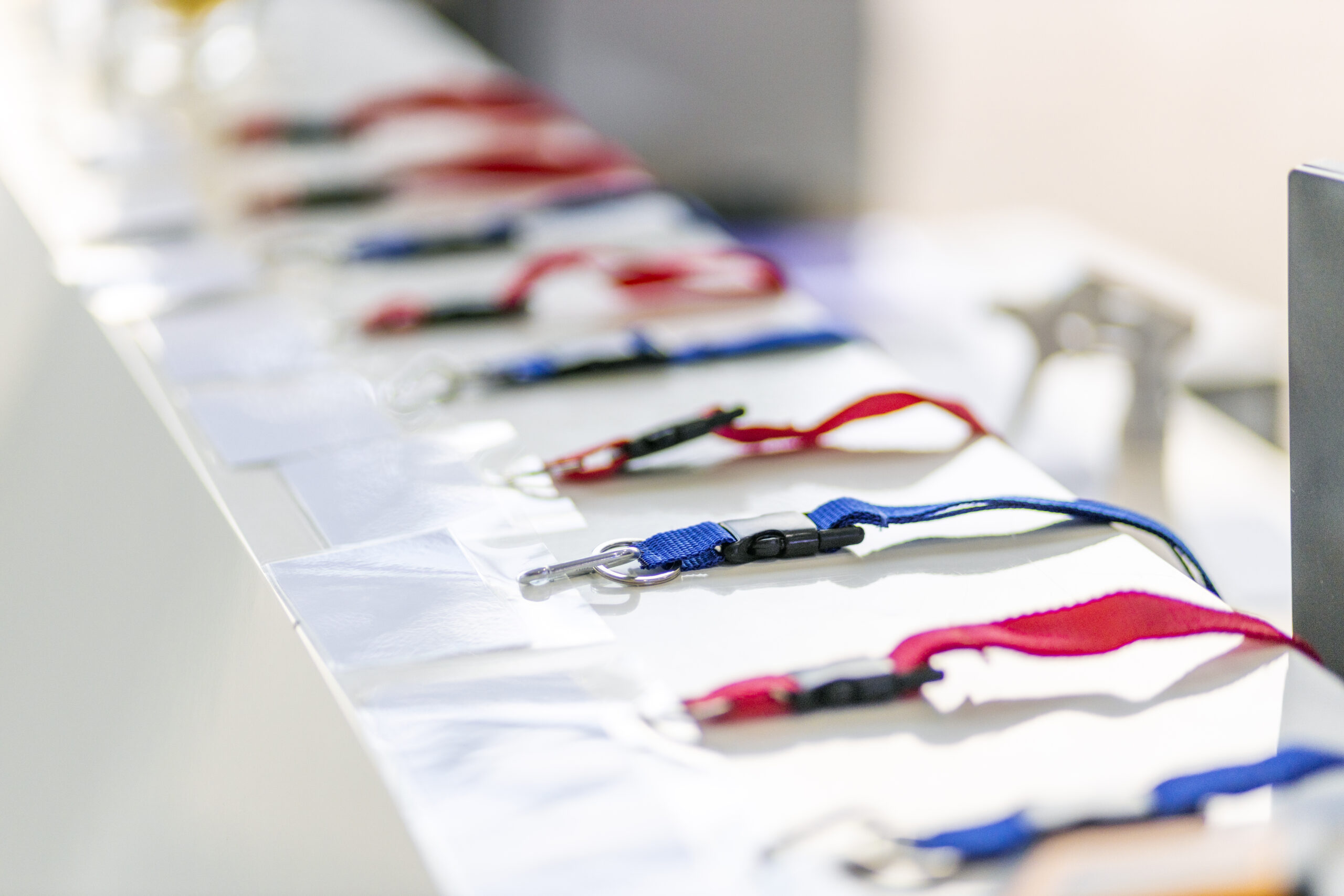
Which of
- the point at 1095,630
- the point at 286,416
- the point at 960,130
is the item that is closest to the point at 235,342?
the point at 286,416

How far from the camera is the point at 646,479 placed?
0.73 metres

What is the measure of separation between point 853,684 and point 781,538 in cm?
12

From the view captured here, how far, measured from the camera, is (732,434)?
2.38 feet

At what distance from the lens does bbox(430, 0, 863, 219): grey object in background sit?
2.95 metres

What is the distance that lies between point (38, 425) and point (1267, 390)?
3.51ft

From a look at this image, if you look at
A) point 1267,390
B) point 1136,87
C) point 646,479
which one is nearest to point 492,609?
point 646,479

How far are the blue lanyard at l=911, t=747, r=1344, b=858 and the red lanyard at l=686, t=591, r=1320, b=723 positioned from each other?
8 cm

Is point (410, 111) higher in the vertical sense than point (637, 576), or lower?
higher

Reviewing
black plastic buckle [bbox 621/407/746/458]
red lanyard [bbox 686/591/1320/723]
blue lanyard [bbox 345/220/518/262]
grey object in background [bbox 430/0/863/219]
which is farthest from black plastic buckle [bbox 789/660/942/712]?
grey object in background [bbox 430/0/863/219]

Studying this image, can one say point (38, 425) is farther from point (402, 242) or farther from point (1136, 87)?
point (1136, 87)

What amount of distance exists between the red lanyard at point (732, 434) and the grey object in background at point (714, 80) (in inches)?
91.6

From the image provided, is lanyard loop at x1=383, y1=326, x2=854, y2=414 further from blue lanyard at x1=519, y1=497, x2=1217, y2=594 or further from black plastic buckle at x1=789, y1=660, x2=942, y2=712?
black plastic buckle at x1=789, y1=660, x2=942, y2=712

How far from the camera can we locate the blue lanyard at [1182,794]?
0.42m

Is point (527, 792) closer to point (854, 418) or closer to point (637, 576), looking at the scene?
point (637, 576)
